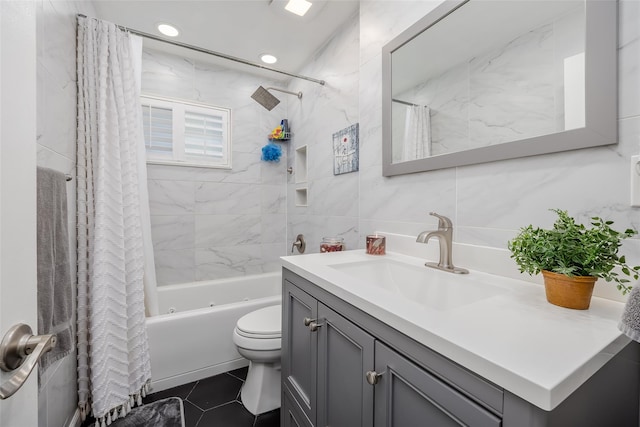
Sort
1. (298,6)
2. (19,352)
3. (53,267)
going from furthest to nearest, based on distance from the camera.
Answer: (298,6) < (53,267) < (19,352)

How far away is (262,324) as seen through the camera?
1.58 m

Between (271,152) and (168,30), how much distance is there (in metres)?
1.18

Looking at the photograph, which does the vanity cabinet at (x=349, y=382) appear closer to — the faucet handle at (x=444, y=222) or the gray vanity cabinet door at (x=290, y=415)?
the gray vanity cabinet door at (x=290, y=415)

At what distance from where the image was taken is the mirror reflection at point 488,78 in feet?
2.61

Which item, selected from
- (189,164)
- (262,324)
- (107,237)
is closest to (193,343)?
(262,324)

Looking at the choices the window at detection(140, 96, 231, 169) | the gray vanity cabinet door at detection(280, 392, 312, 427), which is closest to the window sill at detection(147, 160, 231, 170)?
the window at detection(140, 96, 231, 169)

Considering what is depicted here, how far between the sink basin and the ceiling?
1663 mm

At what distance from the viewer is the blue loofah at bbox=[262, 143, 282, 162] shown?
103 inches

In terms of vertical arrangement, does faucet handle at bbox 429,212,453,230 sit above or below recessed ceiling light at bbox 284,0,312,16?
below

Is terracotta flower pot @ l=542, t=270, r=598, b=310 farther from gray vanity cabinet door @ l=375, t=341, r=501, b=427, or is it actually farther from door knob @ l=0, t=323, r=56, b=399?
door knob @ l=0, t=323, r=56, b=399

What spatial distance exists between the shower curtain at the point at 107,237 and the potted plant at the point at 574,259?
178 centimetres

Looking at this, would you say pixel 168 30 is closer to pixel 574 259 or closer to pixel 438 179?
pixel 438 179

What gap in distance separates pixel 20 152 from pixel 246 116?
93.9 inches

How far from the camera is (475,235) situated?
102 centimetres
